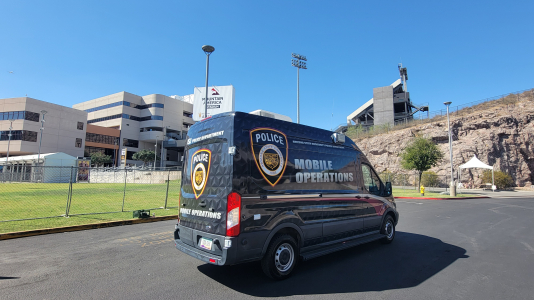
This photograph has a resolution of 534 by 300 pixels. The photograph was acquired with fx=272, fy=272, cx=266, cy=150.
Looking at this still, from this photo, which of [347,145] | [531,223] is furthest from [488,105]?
[347,145]

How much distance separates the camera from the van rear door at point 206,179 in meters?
4.09

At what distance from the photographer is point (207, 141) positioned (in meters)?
4.62

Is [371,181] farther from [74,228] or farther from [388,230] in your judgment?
[74,228]

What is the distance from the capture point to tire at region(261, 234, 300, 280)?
165 inches

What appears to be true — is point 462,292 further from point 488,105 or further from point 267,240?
point 488,105

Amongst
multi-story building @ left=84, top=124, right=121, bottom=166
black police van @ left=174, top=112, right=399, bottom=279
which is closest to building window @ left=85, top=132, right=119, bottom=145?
multi-story building @ left=84, top=124, right=121, bottom=166

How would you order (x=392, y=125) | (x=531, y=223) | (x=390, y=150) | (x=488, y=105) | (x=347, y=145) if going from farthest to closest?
(x=392, y=125) < (x=390, y=150) < (x=488, y=105) < (x=531, y=223) < (x=347, y=145)

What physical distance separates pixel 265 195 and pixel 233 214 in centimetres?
59

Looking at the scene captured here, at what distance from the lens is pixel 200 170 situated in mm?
4633

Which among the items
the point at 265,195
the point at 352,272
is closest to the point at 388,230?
the point at 352,272

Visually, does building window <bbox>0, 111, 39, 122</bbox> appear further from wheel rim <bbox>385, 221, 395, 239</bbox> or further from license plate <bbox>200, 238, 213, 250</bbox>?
wheel rim <bbox>385, 221, 395, 239</bbox>

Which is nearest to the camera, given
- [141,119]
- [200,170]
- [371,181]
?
[200,170]

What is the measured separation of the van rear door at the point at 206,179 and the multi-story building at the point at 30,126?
209ft

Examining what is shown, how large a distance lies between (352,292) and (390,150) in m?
40.9
